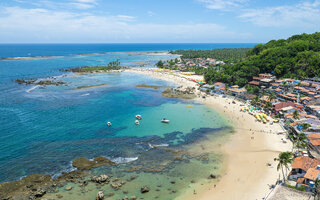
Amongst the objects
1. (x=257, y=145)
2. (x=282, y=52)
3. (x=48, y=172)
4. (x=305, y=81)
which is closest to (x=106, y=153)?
(x=48, y=172)

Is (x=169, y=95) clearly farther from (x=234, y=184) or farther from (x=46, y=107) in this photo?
(x=234, y=184)

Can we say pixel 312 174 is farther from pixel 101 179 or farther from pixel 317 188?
pixel 101 179

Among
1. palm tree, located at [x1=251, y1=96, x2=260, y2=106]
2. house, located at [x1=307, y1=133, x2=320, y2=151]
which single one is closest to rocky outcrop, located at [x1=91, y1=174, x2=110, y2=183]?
house, located at [x1=307, y1=133, x2=320, y2=151]

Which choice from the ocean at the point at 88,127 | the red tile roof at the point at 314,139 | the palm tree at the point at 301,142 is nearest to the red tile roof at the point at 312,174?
the palm tree at the point at 301,142

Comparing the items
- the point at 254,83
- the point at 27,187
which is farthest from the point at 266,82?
the point at 27,187

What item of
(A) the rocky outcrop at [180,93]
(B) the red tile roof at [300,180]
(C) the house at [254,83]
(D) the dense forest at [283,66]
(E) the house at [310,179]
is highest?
(D) the dense forest at [283,66]

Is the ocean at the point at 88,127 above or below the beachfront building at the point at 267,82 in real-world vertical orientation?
below

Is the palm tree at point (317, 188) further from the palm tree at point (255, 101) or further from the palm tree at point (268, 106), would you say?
the palm tree at point (255, 101)
